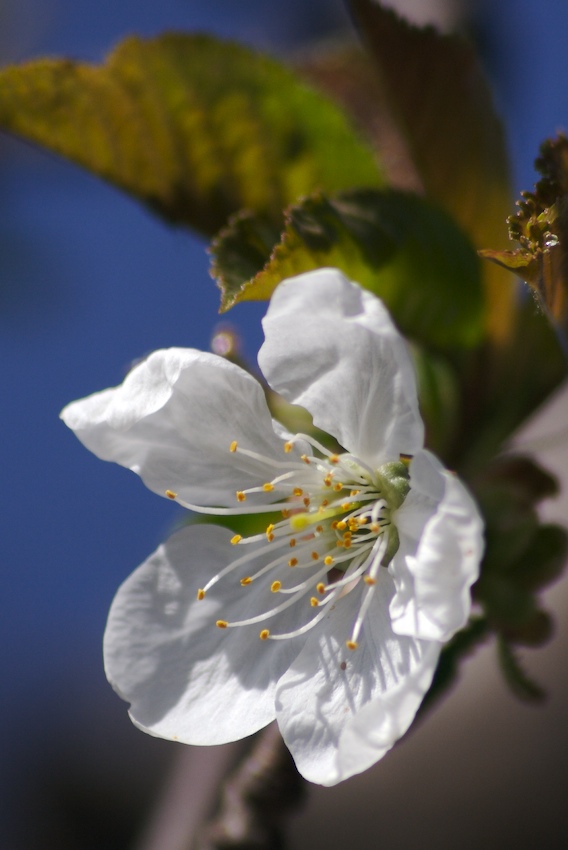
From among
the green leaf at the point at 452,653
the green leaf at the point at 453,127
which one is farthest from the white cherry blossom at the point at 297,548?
the green leaf at the point at 453,127

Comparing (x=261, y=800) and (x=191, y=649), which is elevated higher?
(x=191, y=649)

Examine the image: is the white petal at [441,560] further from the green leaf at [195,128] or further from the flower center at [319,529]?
the green leaf at [195,128]

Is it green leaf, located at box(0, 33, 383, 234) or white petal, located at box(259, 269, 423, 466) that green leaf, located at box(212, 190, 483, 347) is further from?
green leaf, located at box(0, 33, 383, 234)

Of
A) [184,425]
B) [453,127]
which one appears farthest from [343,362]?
[453,127]

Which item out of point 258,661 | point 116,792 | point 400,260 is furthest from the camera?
point 116,792

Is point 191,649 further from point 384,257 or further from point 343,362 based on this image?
point 384,257

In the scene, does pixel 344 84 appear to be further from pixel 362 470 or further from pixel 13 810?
pixel 13 810

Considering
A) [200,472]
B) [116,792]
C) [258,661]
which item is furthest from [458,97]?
[116,792]
